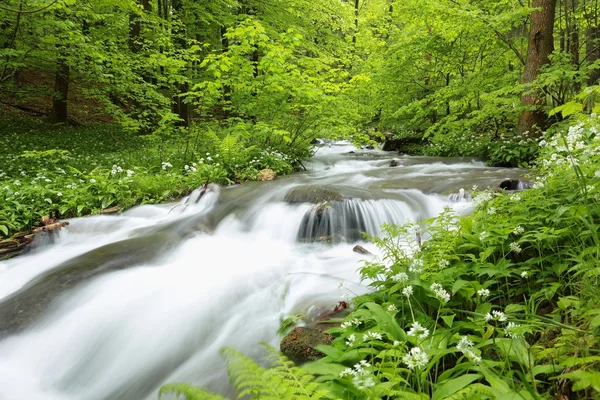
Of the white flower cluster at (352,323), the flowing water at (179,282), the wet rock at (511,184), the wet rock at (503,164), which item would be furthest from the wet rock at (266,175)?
the white flower cluster at (352,323)

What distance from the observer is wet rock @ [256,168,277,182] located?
8.36m

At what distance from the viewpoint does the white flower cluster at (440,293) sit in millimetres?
1971

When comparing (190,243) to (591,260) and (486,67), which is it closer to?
(591,260)

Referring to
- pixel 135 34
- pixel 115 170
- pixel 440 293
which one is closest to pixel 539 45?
pixel 440 293

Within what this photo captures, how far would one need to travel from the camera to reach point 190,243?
206 inches

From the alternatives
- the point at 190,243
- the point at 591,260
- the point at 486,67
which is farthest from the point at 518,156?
the point at 190,243

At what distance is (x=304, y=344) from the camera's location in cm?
255

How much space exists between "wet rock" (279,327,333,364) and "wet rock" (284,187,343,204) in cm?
325

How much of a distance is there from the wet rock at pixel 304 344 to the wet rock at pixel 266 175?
588 cm

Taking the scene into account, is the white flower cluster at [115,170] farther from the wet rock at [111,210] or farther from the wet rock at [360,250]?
the wet rock at [360,250]

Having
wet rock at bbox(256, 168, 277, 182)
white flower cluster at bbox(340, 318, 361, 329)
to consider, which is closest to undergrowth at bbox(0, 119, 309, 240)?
wet rock at bbox(256, 168, 277, 182)

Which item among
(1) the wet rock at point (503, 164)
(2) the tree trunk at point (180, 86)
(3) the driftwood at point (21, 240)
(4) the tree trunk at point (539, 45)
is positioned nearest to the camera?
(3) the driftwood at point (21, 240)

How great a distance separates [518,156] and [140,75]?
36.6ft

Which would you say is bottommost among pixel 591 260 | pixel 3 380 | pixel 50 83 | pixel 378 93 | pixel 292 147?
pixel 3 380
